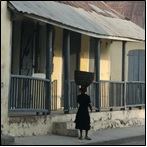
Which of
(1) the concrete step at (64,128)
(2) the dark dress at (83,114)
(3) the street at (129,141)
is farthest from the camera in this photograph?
(1) the concrete step at (64,128)

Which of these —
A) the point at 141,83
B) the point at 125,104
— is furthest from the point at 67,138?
the point at 141,83

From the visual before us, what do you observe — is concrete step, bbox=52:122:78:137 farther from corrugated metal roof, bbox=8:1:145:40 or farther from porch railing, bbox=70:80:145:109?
corrugated metal roof, bbox=8:1:145:40

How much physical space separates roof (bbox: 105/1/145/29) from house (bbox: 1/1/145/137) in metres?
4.47

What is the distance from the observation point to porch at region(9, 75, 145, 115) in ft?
33.0

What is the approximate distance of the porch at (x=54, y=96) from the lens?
10.1 m

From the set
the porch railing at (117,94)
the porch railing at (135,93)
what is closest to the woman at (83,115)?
the porch railing at (117,94)

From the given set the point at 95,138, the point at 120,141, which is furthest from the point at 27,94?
the point at 120,141

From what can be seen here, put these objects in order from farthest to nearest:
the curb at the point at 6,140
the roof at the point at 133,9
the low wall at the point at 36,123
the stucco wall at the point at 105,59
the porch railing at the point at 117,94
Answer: the roof at the point at 133,9 < the stucco wall at the point at 105,59 < the porch railing at the point at 117,94 < the low wall at the point at 36,123 < the curb at the point at 6,140

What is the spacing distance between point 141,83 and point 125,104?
1507mm

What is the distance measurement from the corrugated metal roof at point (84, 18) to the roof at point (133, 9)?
4900 millimetres

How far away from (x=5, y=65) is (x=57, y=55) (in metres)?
4.77

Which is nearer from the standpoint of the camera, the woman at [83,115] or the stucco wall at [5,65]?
the stucco wall at [5,65]

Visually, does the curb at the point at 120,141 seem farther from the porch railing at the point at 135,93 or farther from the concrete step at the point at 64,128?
the porch railing at the point at 135,93

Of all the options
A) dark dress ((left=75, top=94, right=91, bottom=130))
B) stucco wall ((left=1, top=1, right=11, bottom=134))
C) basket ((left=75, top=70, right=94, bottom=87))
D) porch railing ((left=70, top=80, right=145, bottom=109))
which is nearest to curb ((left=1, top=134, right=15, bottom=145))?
stucco wall ((left=1, top=1, right=11, bottom=134))
